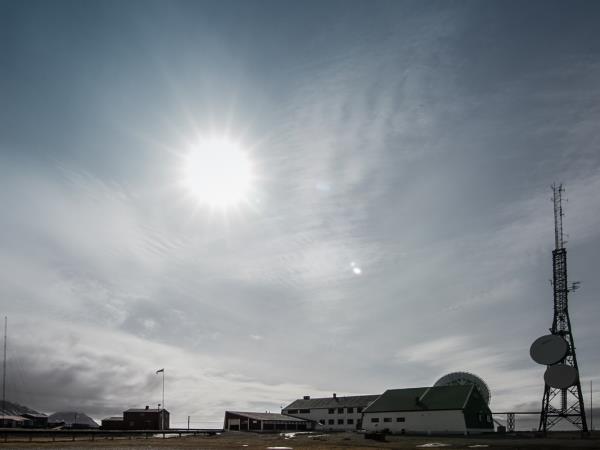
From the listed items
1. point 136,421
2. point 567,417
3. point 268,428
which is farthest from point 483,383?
point 136,421

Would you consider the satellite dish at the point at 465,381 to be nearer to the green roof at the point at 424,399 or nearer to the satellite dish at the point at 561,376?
the green roof at the point at 424,399

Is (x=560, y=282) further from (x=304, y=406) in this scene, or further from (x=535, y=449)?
(x=304, y=406)

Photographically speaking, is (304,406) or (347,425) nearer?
(347,425)

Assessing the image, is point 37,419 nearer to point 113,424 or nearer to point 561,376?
point 113,424

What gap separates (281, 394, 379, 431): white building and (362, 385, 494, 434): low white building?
19.7 m

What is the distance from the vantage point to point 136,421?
123 meters

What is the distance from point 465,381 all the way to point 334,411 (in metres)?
40.4

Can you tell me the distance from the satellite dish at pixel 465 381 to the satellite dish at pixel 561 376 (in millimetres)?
23623

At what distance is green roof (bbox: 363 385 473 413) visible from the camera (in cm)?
9281

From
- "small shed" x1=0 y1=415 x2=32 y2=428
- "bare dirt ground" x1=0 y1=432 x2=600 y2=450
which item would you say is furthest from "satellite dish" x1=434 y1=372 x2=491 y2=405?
"small shed" x1=0 y1=415 x2=32 y2=428

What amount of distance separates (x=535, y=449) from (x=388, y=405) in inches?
2385

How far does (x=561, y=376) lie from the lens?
243 feet

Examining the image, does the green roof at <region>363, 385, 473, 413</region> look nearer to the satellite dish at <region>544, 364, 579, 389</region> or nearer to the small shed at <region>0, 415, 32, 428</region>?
the satellite dish at <region>544, 364, 579, 389</region>

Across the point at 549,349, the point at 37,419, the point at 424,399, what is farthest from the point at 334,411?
the point at 37,419
